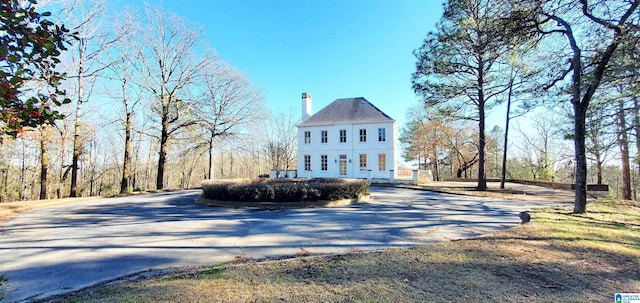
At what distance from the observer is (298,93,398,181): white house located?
79.0ft

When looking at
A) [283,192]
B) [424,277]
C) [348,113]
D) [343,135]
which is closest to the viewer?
[424,277]

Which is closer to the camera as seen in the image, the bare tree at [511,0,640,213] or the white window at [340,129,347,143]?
the bare tree at [511,0,640,213]

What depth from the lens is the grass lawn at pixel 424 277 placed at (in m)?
3.00

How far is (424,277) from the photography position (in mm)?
3516

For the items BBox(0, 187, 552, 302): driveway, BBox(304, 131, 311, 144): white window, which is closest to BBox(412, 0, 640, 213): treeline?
BBox(0, 187, 552, 302): driveway

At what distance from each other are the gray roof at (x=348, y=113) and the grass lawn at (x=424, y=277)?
20.0 metres

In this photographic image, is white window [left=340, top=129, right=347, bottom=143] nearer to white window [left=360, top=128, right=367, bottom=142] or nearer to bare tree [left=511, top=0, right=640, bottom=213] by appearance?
white window [left=360, top=128, right=367, bottom=142]

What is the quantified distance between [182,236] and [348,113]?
21.4m

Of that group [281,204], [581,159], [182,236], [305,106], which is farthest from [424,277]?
[305,106]

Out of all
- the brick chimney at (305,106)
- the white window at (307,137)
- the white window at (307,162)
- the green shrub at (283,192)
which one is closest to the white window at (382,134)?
the white window at (307,137)

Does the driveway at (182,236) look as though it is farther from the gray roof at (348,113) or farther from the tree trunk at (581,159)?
the gray roof at (348,113)

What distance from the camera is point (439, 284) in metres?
3.30

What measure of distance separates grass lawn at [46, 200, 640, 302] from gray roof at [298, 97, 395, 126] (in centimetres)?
2004

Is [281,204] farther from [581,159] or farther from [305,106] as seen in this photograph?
[305,106]
